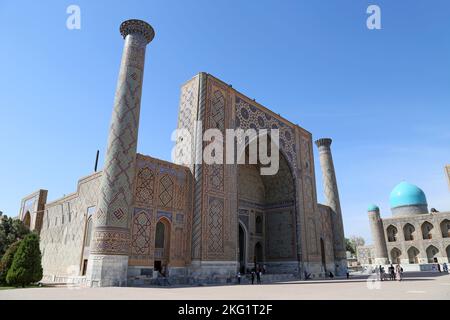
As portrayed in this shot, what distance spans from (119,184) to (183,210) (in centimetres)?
379

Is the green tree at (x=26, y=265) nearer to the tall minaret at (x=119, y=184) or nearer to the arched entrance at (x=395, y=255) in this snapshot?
the tall minaret at (x=119, y=184)

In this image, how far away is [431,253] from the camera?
36.4 m

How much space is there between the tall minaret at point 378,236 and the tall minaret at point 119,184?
1419 inches

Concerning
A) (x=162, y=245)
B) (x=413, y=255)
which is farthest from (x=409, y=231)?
(x=162, y=245)

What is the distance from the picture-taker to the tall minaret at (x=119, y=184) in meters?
11.2

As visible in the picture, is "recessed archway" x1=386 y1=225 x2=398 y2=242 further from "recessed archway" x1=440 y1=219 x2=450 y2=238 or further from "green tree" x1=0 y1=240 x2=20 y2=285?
"green tree" x1=0 y1=240 x2=20 y2=285

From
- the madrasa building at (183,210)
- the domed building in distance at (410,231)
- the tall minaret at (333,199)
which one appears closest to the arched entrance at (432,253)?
the domed building in distance at (410,231)

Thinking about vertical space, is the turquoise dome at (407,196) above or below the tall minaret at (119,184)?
above

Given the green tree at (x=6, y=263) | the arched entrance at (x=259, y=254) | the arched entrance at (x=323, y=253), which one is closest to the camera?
the green tree at (x=6, y=263)

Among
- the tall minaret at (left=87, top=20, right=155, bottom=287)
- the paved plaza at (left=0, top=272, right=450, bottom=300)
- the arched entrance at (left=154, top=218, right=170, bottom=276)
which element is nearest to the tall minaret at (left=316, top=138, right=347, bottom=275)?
the paved plaza at (left=0, top=272, right=450, bottom=300)

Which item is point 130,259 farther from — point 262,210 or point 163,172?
point 262,210

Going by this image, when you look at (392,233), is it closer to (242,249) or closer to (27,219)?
(242,249)

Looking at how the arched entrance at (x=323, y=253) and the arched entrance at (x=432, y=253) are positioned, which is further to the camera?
the arched entrance at (x=432, y=253)
